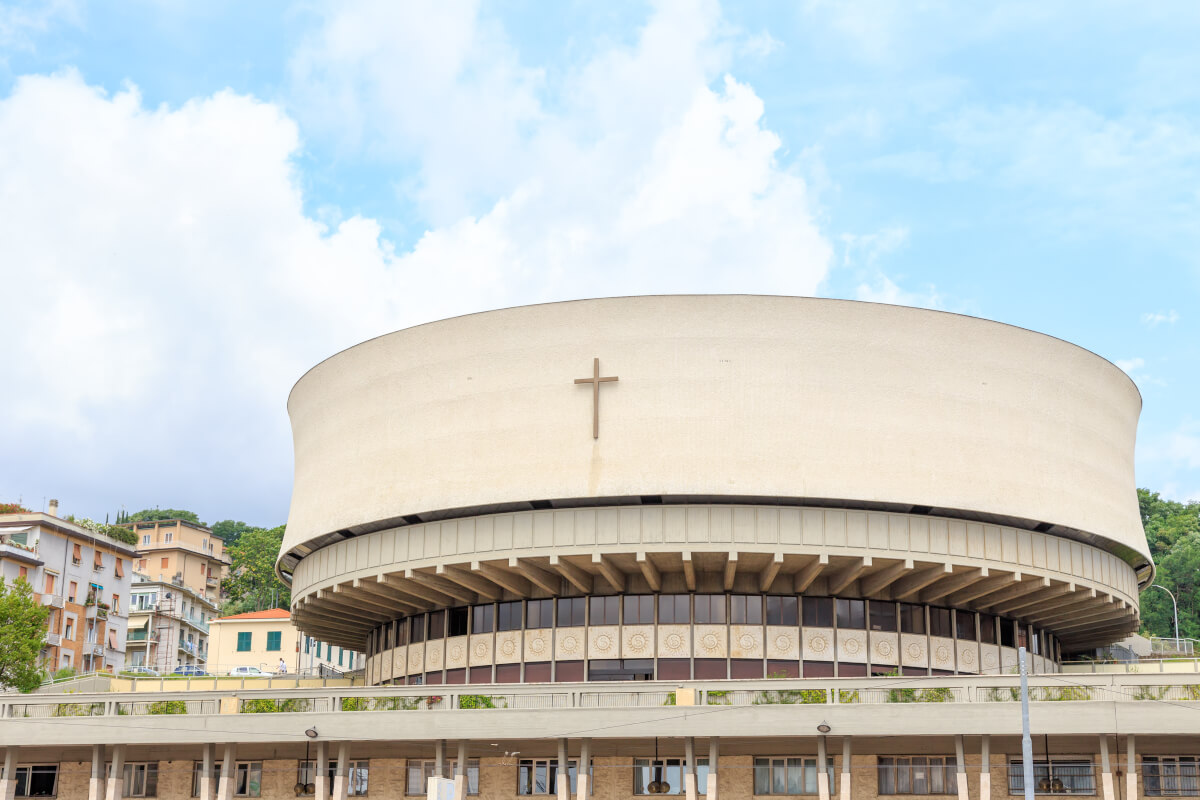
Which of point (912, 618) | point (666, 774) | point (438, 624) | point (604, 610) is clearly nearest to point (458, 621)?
point (438, 624)

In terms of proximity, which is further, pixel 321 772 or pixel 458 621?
pixel 458 621

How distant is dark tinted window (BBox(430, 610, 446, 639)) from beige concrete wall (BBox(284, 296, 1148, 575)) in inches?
210

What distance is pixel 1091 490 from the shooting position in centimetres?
4334

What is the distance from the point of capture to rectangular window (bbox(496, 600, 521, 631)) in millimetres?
44562

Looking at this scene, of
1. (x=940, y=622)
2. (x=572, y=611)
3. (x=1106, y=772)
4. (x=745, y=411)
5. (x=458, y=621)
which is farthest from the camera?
(x=458, y=621)

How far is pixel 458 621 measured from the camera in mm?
46156

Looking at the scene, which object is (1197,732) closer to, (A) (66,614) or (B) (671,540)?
(B) (671,540)

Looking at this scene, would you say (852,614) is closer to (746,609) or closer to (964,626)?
(746,609)

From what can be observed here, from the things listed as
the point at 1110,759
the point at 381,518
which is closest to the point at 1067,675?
the point at 1110,759

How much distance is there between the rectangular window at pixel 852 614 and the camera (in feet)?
142

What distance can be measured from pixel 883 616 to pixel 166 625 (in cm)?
9029

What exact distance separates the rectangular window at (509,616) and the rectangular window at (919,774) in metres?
13.0

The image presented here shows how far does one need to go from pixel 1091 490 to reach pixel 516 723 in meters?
20.5

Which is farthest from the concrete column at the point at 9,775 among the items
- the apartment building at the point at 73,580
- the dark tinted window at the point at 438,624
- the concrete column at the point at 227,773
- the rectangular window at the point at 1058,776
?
the apartment building at the point at 73,580
